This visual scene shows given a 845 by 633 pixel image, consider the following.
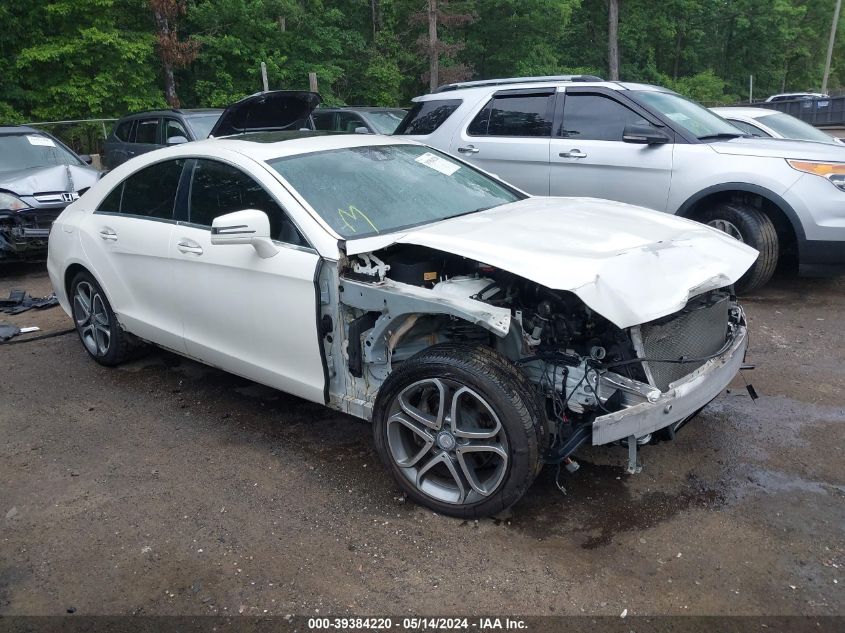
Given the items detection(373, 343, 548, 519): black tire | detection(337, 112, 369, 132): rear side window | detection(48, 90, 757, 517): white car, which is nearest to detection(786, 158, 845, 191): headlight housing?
detection(48, 90, 757, 517): white car

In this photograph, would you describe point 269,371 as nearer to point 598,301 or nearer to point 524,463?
point 524,463

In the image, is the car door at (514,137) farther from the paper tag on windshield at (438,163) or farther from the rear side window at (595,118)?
the paper tag on windshield at (438,163)

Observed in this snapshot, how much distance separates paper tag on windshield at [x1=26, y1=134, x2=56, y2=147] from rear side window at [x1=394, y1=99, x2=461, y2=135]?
484cm

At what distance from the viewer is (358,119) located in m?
11.4

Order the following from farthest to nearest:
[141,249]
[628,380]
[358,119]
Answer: [358,119]
[141,249]
[628,380]

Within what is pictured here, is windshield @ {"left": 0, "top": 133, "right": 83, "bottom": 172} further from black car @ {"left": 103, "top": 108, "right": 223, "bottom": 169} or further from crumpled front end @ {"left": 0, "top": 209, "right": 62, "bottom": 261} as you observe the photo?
black car @ {"left": 103, "top": 108, "right": 223, "bottom": 169}

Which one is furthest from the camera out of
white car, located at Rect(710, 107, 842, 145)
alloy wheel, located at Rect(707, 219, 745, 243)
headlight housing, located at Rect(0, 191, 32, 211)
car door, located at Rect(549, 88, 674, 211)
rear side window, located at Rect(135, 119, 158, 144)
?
rear side window, located at Rect(135, 119, 158, 144)

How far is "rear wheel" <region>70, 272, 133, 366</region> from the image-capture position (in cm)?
500

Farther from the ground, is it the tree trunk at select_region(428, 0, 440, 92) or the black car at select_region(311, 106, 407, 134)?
the tree trunk at select_region(428, 0, 440, 92)

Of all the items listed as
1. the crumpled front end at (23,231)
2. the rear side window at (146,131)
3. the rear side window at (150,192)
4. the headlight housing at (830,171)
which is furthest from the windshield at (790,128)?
the crumpled front end at (23,231)

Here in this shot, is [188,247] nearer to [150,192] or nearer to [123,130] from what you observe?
[150,192]

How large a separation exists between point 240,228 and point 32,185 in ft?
20.6

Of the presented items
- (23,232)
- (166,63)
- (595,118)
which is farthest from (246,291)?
(166,63)

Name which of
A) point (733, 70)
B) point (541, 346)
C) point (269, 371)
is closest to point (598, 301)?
point (541, 346)
